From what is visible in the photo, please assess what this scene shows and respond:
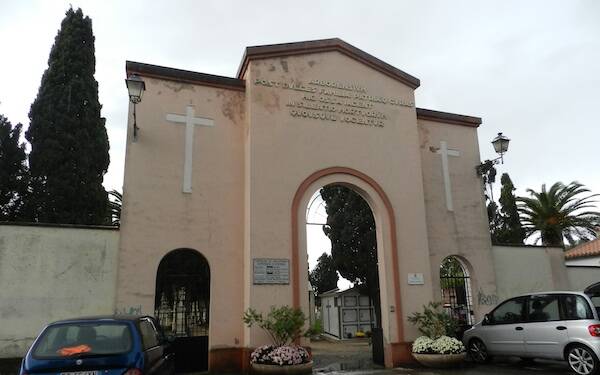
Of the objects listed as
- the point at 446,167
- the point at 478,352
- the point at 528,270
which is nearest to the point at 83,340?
the point at 478,352

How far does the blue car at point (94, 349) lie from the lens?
5.35m

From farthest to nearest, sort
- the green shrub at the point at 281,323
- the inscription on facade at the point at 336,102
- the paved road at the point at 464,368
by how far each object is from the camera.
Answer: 1. the inscription on facade at the point at 336,102
2. the paved road at the point at 464,368
3. the green shrub at the point at 281,323

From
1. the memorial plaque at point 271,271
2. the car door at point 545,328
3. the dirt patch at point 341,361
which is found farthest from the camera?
the dirt patch at point 341,361

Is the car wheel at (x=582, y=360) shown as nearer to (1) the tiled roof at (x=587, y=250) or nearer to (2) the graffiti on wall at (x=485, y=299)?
(2) the graffiti on wall at (x=485, y=299)

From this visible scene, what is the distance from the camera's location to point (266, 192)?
10.6 metres

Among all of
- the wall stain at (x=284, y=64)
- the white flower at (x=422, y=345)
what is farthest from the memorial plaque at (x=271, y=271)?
the wall stain at (x=284, y=64)

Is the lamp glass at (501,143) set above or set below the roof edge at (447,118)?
below

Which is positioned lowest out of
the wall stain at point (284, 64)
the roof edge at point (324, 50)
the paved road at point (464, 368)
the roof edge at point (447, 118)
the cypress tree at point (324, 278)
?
the paved road at point (464, 368)

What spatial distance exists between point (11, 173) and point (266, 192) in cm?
990

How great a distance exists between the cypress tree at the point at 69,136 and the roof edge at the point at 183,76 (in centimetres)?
623

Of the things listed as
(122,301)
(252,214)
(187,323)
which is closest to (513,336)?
(252,214)

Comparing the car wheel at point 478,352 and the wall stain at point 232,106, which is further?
the wall stain at point 232,106

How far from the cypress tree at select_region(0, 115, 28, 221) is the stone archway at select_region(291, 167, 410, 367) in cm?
988

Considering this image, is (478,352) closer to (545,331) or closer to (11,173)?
(545,331)
